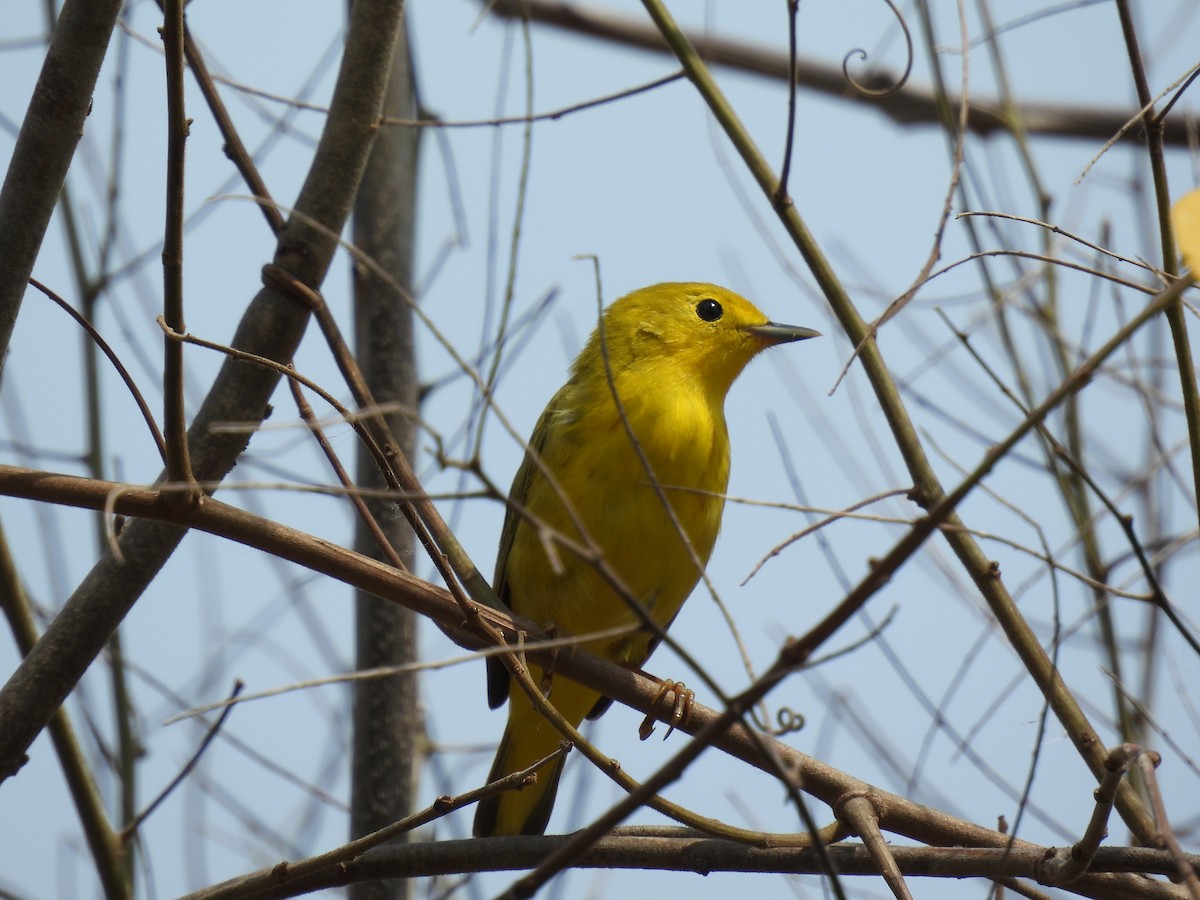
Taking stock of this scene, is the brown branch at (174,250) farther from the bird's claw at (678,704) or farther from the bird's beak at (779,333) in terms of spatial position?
the bird's beak at (779,333)

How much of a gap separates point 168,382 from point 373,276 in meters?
2.25

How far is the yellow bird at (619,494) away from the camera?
3965mm

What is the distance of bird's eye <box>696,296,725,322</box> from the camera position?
4867 mm

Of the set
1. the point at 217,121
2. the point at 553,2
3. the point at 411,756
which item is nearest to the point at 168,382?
the point at 217,121

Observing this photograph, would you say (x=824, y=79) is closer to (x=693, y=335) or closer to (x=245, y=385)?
(x=693, y=335)

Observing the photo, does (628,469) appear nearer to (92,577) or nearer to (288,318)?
(288,318)

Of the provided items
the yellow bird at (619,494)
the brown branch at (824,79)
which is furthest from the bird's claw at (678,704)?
the brown branch at (824,79)

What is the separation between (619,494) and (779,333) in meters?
1.20

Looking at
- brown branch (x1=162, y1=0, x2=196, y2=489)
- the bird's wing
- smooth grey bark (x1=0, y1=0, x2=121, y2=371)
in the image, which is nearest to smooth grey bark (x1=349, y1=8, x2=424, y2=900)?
the bird's wing

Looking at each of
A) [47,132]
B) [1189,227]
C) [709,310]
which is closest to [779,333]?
[709,310]

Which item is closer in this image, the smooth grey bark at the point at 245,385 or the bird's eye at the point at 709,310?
the smooth grey bark at the point at 245,385

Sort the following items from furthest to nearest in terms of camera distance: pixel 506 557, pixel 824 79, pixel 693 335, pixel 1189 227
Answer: pixel 824 79, pixel 693 335, pixel 506 557, pixel 1189 227

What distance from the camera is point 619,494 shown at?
3.95 m

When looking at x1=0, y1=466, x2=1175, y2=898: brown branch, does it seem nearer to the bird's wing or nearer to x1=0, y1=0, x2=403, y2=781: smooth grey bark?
x1=0, y1=0, x2=403, y2=781: smooth grey bark
